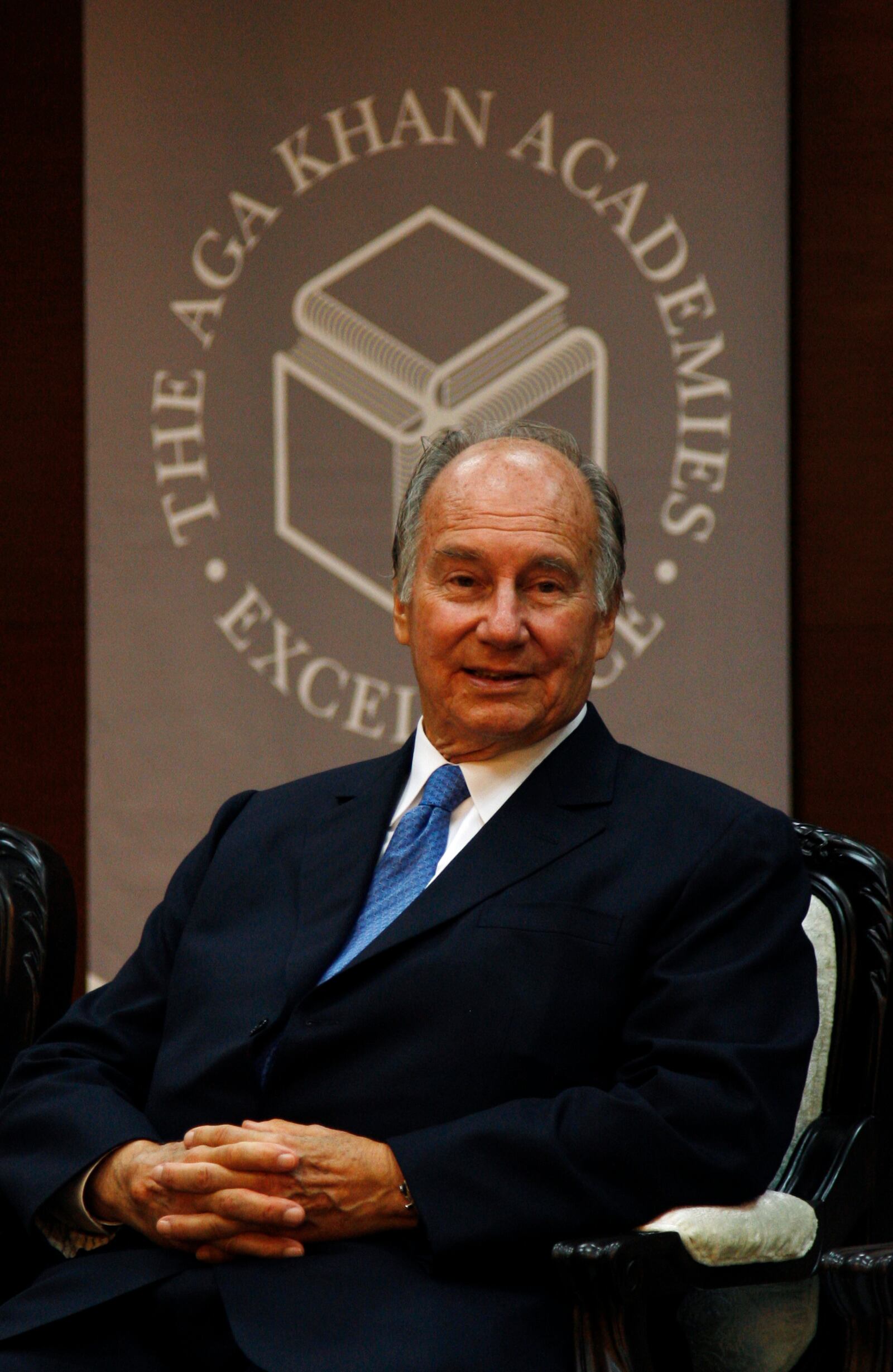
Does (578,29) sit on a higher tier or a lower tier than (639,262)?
higher

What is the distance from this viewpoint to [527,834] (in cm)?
188

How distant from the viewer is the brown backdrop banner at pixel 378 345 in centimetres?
348

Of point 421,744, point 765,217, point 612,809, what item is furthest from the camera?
point 765,217

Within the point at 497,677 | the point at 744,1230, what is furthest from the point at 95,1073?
the point at 744,1230

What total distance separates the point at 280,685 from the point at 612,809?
1837 millimetres

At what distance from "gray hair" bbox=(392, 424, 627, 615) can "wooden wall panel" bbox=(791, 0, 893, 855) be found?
5.32 ft

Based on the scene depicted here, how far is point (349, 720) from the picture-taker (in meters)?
3.62

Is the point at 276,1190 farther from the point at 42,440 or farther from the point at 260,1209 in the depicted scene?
the point at 42,440

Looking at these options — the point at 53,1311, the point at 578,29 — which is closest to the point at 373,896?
the point at 53,1311

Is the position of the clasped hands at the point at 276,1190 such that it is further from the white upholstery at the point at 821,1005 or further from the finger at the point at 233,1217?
the white upholstery at the point at 821,1005

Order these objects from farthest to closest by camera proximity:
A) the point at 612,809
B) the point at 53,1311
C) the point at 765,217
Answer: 1. the point at 765,217
2. the point at 612,809
3. the point at 53,1311

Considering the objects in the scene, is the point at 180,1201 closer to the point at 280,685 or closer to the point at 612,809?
the point at 612,809

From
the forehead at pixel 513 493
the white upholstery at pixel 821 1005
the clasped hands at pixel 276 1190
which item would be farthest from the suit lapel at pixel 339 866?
the white upholstery at pixel 821 1005

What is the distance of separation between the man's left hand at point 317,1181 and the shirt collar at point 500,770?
438mm
